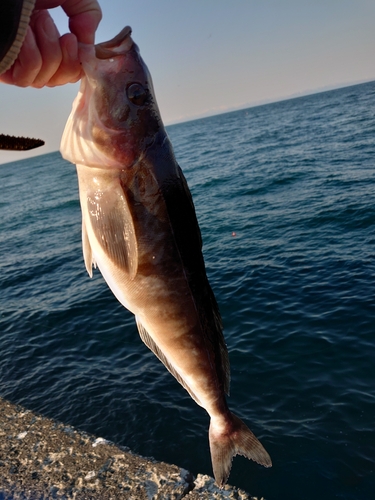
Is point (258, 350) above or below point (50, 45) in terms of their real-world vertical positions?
below

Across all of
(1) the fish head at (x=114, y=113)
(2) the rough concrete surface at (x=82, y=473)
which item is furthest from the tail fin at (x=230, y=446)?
(1) the fish head at (x=114, y=113)

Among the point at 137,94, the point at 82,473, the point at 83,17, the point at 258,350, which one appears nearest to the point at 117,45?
the point at 137,94

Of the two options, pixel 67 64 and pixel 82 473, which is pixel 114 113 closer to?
pixel 67 64

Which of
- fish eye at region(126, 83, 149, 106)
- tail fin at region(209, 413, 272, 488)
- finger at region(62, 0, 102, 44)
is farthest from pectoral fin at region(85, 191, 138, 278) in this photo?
tail fin at region(209, 413, 272, 488)

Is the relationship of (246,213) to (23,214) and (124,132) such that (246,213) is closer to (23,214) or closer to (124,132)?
(124,132)

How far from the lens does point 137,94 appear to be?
2477mm

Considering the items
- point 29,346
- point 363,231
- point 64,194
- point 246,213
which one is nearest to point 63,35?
point 29,346

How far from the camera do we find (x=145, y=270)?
8.50 feet

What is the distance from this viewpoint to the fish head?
2359mm

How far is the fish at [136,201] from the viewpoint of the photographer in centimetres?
241

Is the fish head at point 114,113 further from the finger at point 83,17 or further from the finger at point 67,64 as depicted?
the finger at point 83,17

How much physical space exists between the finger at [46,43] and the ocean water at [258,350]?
591 cm

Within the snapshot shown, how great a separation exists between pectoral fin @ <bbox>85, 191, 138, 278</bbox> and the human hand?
704mm

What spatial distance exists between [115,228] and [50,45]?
3.44 feet
